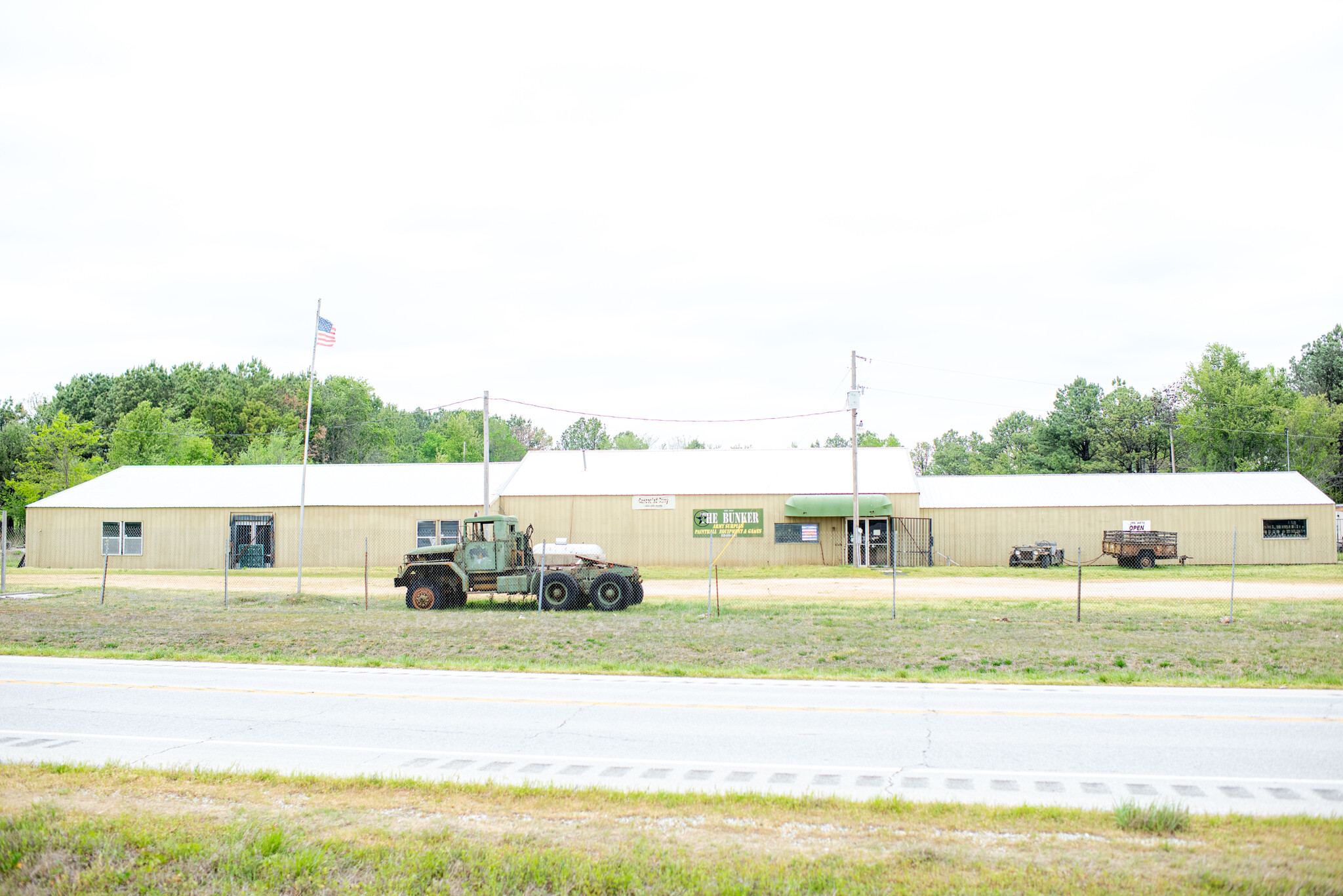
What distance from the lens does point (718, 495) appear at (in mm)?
41688

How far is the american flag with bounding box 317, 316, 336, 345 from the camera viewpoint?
1096 inches

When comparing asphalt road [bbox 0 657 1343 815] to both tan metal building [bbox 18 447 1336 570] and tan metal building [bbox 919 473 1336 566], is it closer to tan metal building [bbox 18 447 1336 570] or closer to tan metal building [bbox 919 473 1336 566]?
tan metal building [bbox 18 447 1336 570]

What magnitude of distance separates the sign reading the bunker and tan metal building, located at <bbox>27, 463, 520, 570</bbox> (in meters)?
9.08

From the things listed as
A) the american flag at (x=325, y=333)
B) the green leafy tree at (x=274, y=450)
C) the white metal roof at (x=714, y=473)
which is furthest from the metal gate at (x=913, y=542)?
the green leafy tree at (x=274, y=450)

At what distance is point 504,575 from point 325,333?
1016cm

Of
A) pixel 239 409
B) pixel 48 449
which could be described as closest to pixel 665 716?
pixel 48 449

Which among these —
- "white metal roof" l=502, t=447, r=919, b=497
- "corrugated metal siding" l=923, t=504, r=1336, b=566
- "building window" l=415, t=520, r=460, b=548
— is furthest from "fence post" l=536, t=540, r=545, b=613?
"corrugated metal siding" l=923, t=504, r=1336, b=566

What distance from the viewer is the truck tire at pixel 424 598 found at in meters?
23.5

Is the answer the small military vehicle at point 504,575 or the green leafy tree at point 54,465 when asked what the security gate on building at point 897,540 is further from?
the green leafy tree at point 54,465

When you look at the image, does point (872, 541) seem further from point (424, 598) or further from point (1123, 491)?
point (424, 598)

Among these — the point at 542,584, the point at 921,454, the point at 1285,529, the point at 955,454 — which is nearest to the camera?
the point at 542,584

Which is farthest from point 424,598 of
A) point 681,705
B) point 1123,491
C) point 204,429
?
point 204,429

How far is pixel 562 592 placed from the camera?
75.8 ft

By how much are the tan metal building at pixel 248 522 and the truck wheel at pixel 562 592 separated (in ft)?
57.0
